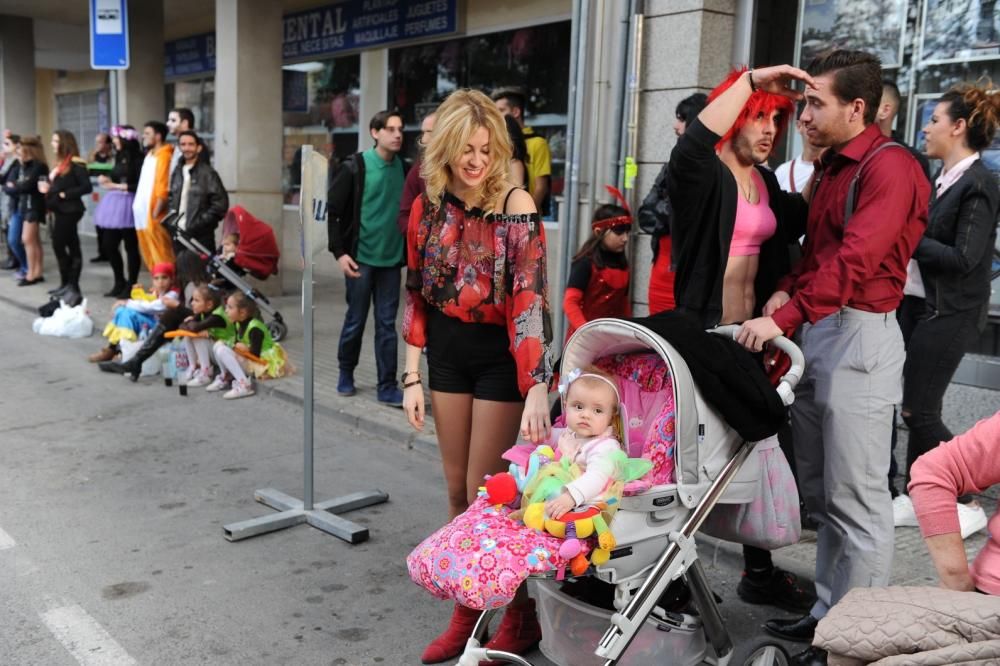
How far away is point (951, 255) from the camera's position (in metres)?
4.79

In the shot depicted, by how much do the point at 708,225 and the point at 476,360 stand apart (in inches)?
39.1

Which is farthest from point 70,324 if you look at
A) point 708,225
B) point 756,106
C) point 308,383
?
point 756,106

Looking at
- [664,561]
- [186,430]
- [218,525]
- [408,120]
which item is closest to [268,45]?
[408,120]

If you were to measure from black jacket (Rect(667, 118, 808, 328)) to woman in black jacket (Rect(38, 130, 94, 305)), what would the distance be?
1024cm

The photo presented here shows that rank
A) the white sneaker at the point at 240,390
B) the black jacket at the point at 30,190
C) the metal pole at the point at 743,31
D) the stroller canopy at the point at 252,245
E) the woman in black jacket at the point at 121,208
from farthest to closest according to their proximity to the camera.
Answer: the black jacket at the point at 30,190 → the woman in black jacket at the point at 121,208 → the stroller canopy at the point at 252,245 → the white sneaker at the point at 240,390 → the metal pole at the point at 743,31

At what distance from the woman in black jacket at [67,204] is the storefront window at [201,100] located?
290 inches

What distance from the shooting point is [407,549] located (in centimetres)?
485

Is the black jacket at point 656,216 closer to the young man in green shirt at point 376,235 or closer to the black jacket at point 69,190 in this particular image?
the young man in green shirt at point 376,235

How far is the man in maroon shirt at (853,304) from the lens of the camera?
3.30 meters

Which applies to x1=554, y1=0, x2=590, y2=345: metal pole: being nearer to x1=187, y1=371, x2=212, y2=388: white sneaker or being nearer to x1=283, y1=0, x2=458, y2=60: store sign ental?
x1=187, y1=371, x2=212, y2=388: white sneaker

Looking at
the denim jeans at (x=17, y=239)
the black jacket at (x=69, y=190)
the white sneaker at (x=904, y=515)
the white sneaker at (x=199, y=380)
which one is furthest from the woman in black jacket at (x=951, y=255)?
the denim jeans at (x=17, y=239)

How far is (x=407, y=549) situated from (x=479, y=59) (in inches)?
365

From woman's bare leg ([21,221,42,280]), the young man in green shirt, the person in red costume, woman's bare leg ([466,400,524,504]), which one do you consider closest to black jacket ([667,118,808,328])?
woman's bare leg ([466,400,524,504])

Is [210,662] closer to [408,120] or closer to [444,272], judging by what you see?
[444,272]
